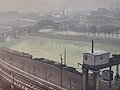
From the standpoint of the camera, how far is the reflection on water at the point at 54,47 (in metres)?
9.64

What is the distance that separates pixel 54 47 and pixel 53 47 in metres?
0.06

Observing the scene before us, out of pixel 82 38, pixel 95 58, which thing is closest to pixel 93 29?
pixel 82 38

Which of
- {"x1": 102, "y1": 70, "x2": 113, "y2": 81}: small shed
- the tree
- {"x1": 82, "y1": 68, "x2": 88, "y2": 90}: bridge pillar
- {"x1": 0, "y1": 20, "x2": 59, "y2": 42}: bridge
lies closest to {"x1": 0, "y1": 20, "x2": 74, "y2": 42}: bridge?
{"x1": 0, "y1": 20, "x2": 59, "y2": 42}: bridge

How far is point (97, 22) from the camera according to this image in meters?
13.8

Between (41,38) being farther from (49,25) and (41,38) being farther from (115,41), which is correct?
(115,41)

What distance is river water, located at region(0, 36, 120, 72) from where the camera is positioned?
9641mm

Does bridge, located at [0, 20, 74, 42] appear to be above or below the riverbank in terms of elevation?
above

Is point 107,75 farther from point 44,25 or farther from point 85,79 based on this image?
point 44,25

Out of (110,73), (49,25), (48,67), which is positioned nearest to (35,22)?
(49,25)

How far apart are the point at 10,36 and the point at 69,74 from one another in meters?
9.93

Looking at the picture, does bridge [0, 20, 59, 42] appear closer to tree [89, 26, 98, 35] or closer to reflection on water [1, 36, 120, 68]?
reflection on water [1, 36, 120, 68]

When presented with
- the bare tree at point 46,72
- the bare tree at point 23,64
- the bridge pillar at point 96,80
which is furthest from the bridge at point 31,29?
the bridge pillar at point 96,80

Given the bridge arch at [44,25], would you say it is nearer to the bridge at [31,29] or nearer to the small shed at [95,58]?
the bridge at [31,29]

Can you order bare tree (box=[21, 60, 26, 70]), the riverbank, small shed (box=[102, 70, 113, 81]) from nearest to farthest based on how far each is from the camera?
small shed (box=[102, 70, 113, 81])
bare tree (box=[21, 60, 26, 70])
the riverbank
